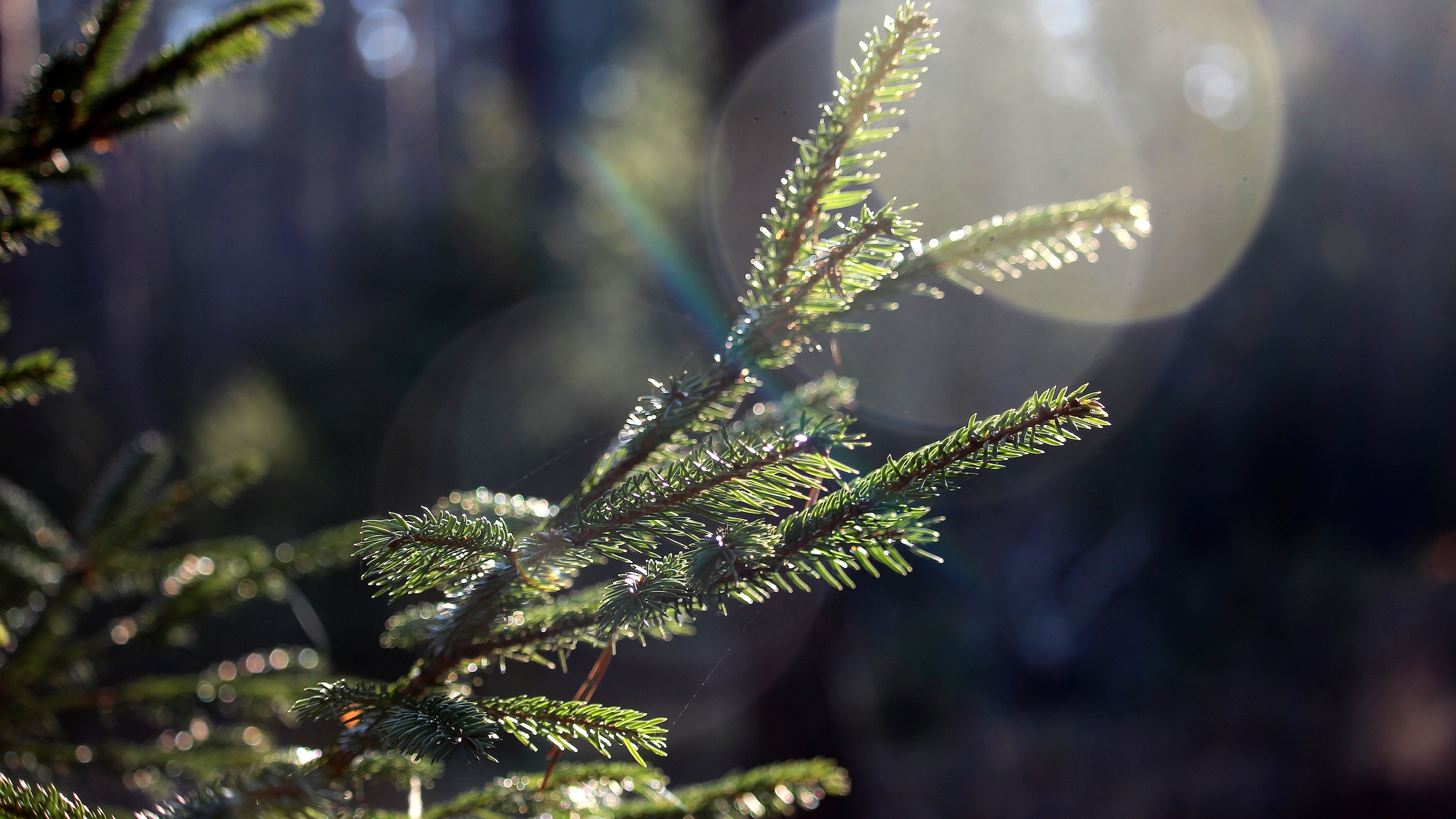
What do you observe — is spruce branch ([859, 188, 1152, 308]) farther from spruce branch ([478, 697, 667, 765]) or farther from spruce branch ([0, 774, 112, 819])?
spruce branch ([0, 774, 112, 819])

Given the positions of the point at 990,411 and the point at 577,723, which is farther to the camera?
the point at 990,411

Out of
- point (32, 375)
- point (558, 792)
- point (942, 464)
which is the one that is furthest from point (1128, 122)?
point (32, 375)

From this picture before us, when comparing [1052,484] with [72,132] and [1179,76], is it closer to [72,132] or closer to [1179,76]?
[1179,76]

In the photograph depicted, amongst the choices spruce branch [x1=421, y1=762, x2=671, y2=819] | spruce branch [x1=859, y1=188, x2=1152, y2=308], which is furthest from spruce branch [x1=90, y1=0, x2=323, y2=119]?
spruce branch [x1=421, y1=762, x2=671, y2=819]

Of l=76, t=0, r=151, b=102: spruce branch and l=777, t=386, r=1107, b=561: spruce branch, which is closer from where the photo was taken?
l=777, t=386, r=1107, b=561: spruce branch

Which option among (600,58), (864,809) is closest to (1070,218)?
(864,809)

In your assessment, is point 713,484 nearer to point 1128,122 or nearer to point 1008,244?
point 1008,244
